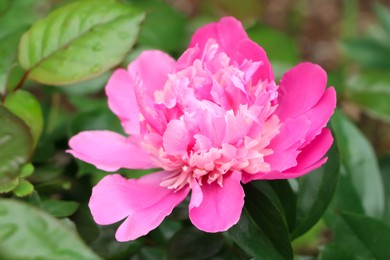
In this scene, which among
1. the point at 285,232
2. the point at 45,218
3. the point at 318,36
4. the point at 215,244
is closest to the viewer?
the point at 45,218

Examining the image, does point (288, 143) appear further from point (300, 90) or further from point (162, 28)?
point (162, 28)

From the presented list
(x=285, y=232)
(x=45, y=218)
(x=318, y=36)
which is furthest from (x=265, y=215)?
(x=318, y=36)

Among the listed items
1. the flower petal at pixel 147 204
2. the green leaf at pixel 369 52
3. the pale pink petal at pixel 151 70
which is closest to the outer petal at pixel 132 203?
the flower petal at pixel 147 204

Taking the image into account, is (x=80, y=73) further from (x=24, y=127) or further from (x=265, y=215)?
(x=265, y=215)

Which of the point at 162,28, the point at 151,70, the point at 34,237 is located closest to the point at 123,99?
the point at 151,70

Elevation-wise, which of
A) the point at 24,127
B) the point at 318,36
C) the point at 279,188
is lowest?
the point at 318,36

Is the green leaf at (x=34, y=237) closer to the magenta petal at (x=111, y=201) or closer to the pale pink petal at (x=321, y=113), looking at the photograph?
the magenta petal at (x=111, y=201)

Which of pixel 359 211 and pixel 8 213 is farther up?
pixel 8 213

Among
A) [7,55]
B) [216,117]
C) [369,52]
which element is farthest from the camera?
[369,52]
